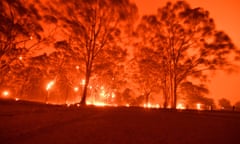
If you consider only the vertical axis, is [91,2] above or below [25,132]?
above

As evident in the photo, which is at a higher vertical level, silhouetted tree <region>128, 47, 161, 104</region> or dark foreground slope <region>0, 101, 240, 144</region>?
silhouetted tree <region>128, 47, 161, 104</region>

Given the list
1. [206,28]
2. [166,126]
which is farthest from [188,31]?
[166,126]

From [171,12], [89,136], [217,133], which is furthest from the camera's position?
[171,12]

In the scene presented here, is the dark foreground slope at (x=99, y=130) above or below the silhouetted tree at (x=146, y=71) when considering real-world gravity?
below

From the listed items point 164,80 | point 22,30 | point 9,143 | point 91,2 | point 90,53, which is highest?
point 91,2

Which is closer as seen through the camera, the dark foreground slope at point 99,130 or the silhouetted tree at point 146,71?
Answer: the dark foreground slope at point 99,130

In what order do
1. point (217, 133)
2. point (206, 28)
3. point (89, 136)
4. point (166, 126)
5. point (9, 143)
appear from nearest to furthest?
1. point (9, 143)
2. point (89, 136)
3. point (217, 133)
4. point (166, 126)
5. point (206, 28)

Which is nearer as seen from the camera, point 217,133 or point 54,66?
point 217,133

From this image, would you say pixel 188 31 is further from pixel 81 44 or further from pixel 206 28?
pixel 81 44

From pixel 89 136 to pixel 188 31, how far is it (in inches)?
834

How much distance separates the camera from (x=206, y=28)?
24516mm

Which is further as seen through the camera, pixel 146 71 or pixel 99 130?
pixel 146 71

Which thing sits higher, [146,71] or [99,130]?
[146,71]

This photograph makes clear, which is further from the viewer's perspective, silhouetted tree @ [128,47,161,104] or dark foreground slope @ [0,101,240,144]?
silhouetted tree @ [128,47,161,104]
